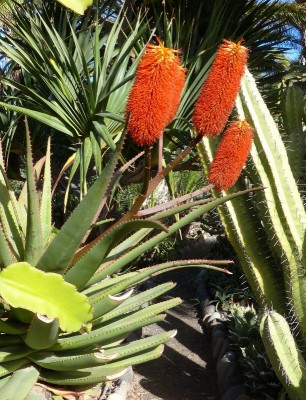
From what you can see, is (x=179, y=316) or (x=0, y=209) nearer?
(x=0, y=209)

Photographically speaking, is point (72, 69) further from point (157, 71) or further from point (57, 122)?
point (157, 71)

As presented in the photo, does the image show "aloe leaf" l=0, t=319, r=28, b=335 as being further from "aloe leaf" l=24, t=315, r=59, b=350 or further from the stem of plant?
the stem of plant

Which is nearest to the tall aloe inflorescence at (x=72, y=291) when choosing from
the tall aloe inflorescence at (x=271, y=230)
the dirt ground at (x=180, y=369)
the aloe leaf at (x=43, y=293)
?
the aloe leaf at (x=43, y=293)

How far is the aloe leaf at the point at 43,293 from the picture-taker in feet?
5.23

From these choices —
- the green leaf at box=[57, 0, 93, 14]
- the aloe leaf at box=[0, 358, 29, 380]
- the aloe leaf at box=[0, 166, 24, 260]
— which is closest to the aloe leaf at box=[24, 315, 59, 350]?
the aloe leaf at box=[0, 358, 29, 380]

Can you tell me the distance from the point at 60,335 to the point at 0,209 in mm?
520

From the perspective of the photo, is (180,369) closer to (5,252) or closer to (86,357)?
(86,357)

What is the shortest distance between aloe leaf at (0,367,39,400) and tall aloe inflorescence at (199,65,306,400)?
1516 mm

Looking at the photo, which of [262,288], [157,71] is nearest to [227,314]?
[262,288]

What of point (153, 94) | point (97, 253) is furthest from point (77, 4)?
point (97, 253)

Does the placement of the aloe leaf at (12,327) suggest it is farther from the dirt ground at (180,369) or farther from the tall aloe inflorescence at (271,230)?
the dirt ground at (180,369)

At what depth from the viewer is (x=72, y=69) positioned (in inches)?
143

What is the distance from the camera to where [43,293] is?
1631 mm

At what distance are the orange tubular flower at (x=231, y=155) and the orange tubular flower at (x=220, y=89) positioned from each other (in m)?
0.11
